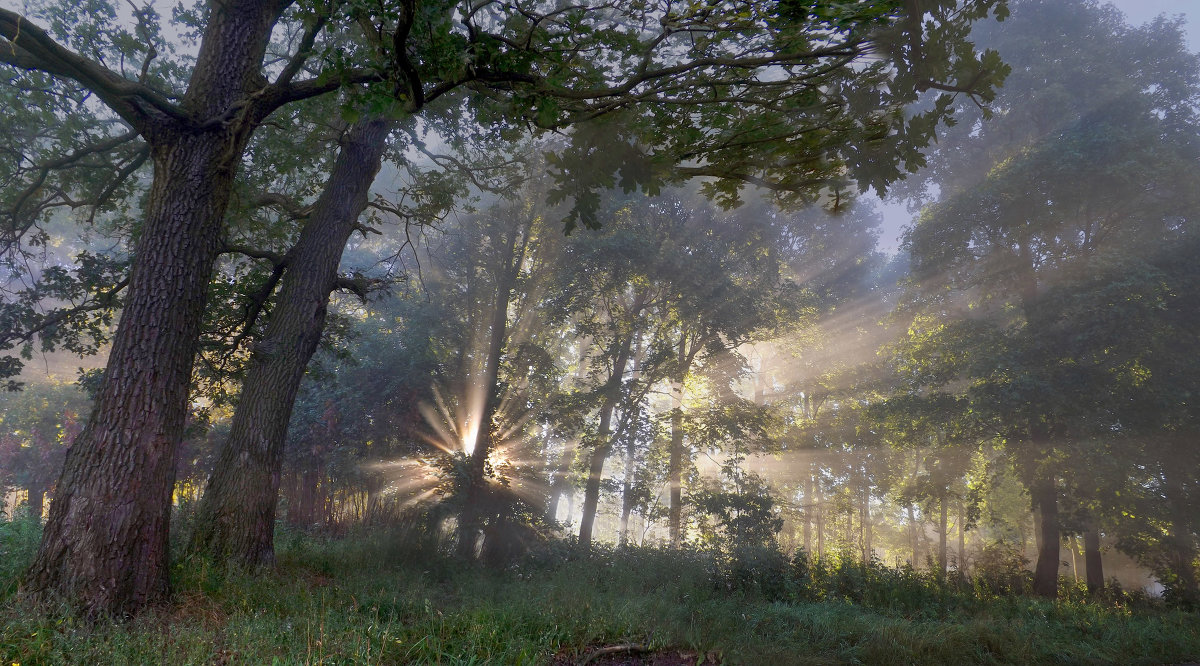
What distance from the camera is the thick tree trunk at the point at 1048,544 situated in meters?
14.4

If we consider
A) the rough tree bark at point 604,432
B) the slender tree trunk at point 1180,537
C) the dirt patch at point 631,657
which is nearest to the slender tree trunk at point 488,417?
the rough tree bark at point 604,432

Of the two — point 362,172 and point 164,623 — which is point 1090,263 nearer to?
point 362,172

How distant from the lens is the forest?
367cm

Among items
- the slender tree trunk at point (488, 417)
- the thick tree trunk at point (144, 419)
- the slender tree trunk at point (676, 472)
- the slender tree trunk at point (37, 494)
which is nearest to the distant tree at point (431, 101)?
the thick tree trunk at point (144, 419)

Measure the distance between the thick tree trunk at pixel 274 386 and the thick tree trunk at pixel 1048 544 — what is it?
18715 millimetres

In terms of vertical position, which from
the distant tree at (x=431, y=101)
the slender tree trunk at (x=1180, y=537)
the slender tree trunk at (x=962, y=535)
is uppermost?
the distant tree at (x=431, y=101)

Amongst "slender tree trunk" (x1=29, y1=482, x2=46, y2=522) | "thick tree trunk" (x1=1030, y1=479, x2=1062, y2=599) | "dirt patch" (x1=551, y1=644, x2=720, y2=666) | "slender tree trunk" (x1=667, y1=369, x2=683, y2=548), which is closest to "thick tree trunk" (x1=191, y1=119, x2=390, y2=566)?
"dirt patch" (x1=551, y1=644, x2=720, y2=666)

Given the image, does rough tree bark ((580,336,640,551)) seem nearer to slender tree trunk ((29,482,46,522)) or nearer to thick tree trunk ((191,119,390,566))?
thick tree trunk ((191,119,390,566))

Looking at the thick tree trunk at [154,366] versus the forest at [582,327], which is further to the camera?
the thick tree trunk at [154,366]

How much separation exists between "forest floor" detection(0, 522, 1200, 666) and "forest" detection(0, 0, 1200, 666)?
7 centimetres

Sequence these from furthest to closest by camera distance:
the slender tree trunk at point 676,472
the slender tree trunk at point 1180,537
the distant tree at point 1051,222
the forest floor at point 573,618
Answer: the slender tree trunk at point 676,472, the distant tree at point 1051,222, the slender tree trunk at point 1180,537, the forest floor at point 573,618

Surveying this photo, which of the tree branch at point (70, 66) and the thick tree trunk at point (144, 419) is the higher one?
the tree branch at point (70, 66)

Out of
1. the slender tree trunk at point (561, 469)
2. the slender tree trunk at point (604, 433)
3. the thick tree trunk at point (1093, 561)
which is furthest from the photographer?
the slender tree trunk at point (561, 469)

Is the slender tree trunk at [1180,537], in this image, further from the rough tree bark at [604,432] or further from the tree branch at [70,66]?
the tree branch at [70,66]
